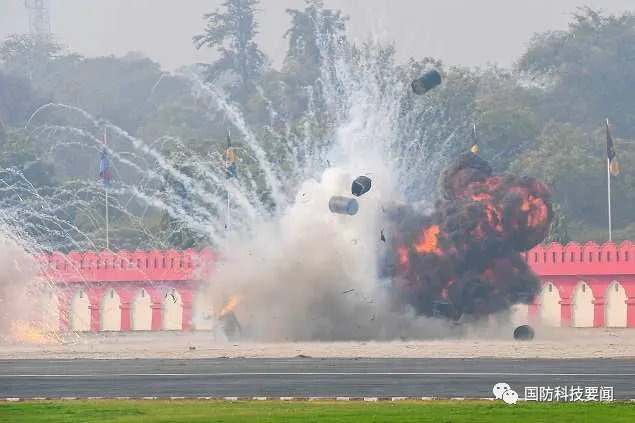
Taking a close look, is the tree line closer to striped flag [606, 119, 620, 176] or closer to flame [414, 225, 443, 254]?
striped flag [606, 119, 620, 176]

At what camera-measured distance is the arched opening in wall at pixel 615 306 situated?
302ft

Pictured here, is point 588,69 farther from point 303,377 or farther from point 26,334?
point 303,377

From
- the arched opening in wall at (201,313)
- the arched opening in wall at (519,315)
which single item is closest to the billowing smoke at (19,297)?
the arched opening in wall at (201,313)

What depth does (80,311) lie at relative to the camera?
Answer: 95.1 meters

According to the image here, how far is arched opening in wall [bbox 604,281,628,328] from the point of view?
92125 mm

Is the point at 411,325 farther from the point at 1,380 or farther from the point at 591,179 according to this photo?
the point at 591,179

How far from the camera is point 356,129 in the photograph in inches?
3406

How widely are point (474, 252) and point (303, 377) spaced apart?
2445cm

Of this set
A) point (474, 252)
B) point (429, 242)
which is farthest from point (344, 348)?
point (474, 252)

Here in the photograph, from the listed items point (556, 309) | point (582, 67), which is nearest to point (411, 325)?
point (556, 309)

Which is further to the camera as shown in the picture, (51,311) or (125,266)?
(125,266)

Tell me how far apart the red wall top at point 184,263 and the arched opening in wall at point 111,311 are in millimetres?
1020

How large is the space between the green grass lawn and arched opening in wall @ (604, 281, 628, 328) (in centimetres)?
4777

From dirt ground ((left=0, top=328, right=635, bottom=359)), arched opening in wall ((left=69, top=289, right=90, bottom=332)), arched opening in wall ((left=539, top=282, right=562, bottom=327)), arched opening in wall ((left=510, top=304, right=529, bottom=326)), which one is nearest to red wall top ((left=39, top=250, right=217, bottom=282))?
arched opening in wall ((left=69, top=289, right=90, bottom=332))
